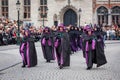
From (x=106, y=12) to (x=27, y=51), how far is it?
36.7m

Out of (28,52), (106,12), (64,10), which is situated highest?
(64,10)

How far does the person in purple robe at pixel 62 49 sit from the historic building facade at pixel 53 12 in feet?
115

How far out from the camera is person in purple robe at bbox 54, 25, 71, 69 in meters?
22.1

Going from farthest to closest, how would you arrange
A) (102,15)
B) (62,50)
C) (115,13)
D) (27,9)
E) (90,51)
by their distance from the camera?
(27,9) → (102,15) → (115,13) → (62,50) → (90,51)

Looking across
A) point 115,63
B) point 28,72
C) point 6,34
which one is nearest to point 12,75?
point 28,72

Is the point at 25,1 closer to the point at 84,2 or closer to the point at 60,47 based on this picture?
the point at 84,2

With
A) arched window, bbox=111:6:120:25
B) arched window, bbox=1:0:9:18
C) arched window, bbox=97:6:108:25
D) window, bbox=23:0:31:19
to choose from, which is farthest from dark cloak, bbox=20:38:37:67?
arched window, bbox=1:0:9:18

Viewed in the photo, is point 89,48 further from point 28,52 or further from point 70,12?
point 70,12

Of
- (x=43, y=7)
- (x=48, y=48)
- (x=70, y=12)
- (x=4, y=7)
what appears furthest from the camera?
(x=4, y=7)

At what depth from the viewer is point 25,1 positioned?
2437 inches

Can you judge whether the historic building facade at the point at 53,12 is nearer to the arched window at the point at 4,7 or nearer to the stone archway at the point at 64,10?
the stone archway at the point at 64,10

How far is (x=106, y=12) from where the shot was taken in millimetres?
58844

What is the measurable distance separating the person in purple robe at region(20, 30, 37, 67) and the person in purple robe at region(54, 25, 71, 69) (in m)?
1.17

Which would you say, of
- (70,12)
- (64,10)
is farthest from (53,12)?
(70,12)
